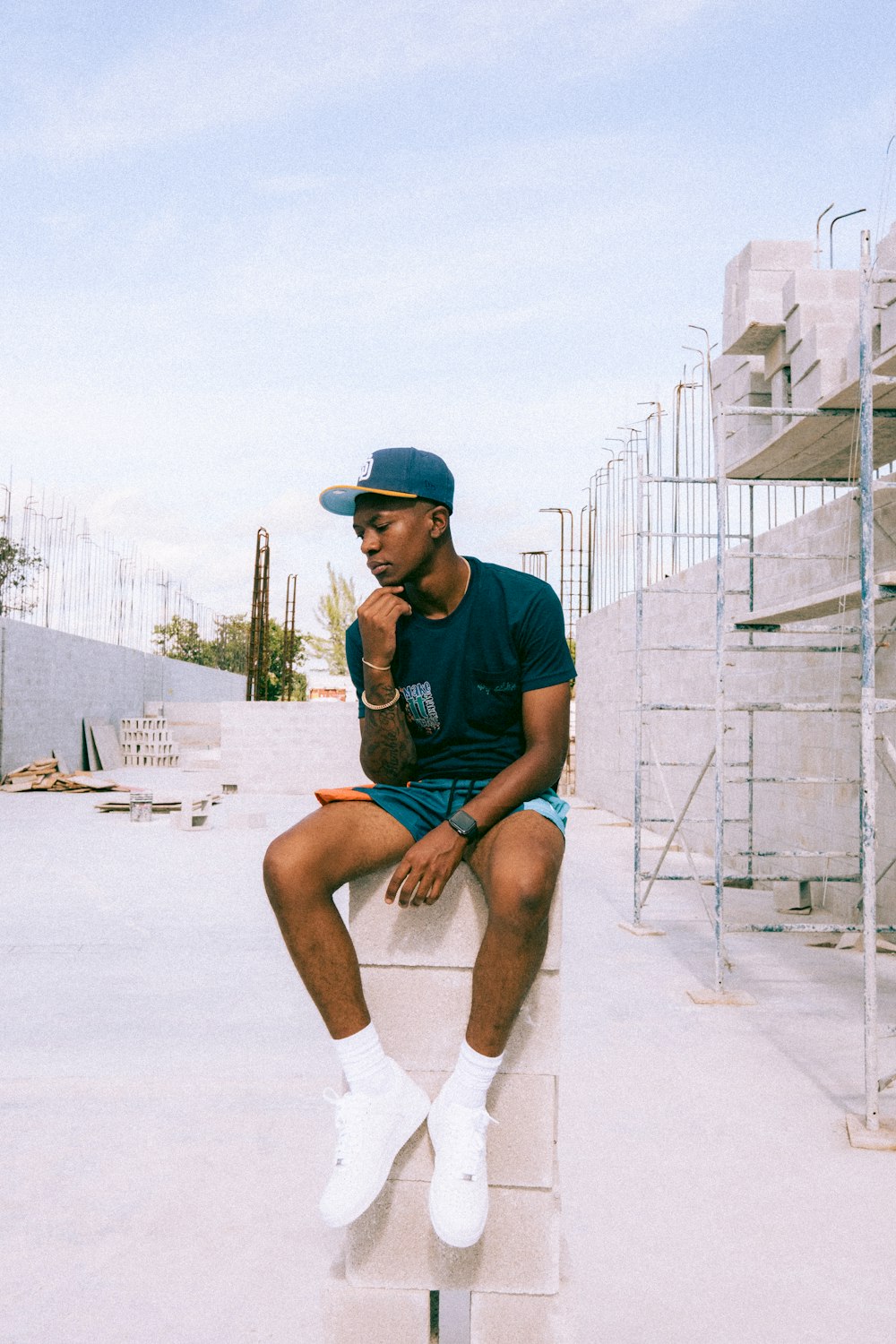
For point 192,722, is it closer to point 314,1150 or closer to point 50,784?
point 50,784

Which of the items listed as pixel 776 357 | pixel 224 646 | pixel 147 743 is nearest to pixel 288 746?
pixel 147 743

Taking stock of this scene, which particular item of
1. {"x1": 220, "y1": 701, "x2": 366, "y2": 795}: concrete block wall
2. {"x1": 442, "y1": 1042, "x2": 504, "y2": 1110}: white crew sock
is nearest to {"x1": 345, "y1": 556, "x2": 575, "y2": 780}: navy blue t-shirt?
{"x1": 442, "y1": 1042, "x2": 504, "y2": 1110}: white crew sock

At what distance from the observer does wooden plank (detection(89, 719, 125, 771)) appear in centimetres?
2245

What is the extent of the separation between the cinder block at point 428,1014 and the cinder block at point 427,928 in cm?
3

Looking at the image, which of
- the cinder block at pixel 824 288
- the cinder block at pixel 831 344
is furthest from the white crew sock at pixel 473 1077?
the cinder block at pixel 824 288

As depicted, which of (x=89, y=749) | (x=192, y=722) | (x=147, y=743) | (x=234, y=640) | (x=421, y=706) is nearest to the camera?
(x=421, y=706)

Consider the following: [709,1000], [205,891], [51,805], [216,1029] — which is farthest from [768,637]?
[51,805]

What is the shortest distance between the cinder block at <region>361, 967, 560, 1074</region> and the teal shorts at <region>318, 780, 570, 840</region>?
0.29 m

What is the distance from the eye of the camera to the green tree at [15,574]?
28969mm

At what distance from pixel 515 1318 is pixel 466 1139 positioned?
404 mm

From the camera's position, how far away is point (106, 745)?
2291 centimetres

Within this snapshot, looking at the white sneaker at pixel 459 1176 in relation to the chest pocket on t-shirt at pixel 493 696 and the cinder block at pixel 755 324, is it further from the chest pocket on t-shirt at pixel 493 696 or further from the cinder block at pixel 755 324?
the cinder block at pixel 755 324

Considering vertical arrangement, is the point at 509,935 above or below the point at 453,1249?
above

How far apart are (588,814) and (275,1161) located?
11.8 meters
